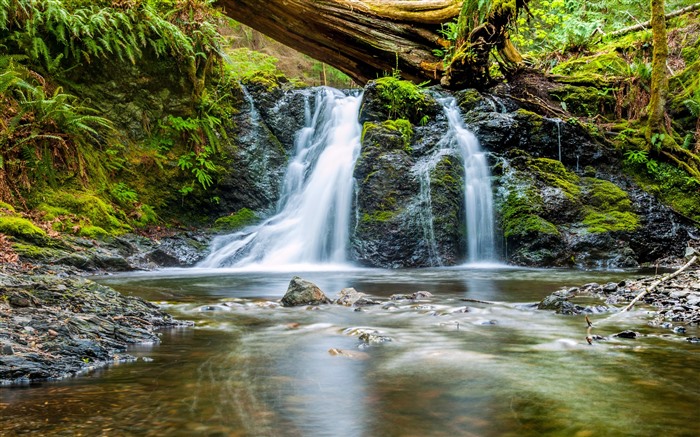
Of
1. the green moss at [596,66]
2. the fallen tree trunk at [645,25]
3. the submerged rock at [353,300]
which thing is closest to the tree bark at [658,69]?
the green moss at [596,66]

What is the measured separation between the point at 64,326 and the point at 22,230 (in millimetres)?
4746

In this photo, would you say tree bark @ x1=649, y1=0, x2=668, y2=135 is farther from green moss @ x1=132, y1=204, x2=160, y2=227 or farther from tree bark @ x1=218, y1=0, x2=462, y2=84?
green moss @ x1=132, y1=204, x2=160, y2=227

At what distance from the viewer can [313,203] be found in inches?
398

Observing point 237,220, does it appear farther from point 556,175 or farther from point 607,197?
point 607,197

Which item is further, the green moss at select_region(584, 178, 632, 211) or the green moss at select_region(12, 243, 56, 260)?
the green moss at select_region(584, 178, 632, 211)

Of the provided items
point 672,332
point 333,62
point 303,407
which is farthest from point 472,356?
point 333,62

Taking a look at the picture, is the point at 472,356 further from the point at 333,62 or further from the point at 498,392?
the point at 333,62

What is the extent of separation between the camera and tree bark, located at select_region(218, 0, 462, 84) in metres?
11.2

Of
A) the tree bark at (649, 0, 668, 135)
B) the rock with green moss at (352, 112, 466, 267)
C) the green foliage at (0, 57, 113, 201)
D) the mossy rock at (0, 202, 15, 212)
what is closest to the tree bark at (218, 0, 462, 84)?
the rock with green moss at (352, 112, 466, 267)

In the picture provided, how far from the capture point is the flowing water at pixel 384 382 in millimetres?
1855

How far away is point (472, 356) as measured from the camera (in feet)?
9.50

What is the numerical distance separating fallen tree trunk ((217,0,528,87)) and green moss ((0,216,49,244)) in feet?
21.6

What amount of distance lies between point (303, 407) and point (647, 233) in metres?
8.88

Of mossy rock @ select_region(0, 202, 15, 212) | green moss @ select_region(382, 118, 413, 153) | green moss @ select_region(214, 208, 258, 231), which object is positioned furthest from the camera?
green moss @ select_region(214, 208, 258, 231)
